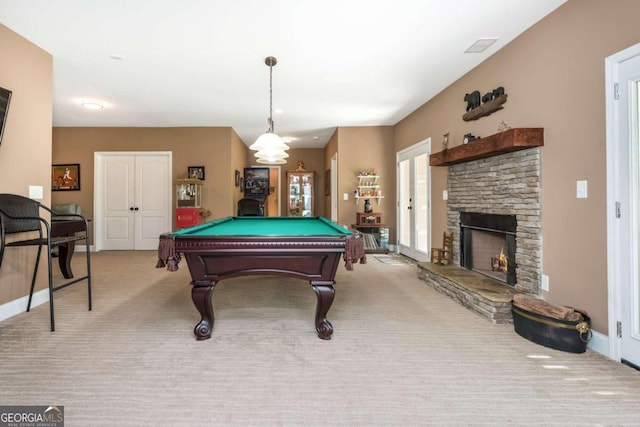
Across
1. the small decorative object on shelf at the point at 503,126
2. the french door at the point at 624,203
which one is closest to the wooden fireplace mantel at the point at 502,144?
the small decorative object on shelf at the point at 503,126

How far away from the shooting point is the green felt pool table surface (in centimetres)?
214

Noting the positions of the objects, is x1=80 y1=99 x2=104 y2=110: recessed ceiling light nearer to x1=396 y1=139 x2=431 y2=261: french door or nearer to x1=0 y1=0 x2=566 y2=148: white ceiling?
x1=0 y1=0 x2=566 y2=148: white ceiling

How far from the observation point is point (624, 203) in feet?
6.08

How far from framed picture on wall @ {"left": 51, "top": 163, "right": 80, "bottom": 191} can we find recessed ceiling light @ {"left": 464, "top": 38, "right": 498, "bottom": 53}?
733 centimetres

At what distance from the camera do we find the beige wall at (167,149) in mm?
6082

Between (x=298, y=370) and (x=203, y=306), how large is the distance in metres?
0.87

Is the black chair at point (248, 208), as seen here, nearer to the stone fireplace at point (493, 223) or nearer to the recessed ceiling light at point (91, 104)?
the recessed ceiling light at point (91, 104)

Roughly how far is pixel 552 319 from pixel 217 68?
405cm

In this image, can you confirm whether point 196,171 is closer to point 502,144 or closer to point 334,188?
point 334,188

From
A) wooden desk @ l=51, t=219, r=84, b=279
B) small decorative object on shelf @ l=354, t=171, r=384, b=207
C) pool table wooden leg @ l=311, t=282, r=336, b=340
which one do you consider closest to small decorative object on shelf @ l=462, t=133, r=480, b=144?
pool table wooden leg @ l=311, t=282, r=336, b=340

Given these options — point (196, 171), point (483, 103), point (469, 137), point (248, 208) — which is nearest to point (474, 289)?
point (469, 137)

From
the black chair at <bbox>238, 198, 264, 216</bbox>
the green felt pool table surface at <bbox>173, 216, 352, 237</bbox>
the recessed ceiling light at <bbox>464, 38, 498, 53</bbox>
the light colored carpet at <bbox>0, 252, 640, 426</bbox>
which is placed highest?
the recessed ceiling light at <bbox>464, 38, 498, 53</bbox>

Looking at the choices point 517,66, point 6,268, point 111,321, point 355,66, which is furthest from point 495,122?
point 6,268

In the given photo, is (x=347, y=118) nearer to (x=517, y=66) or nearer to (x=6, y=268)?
(x=517, y=66)
